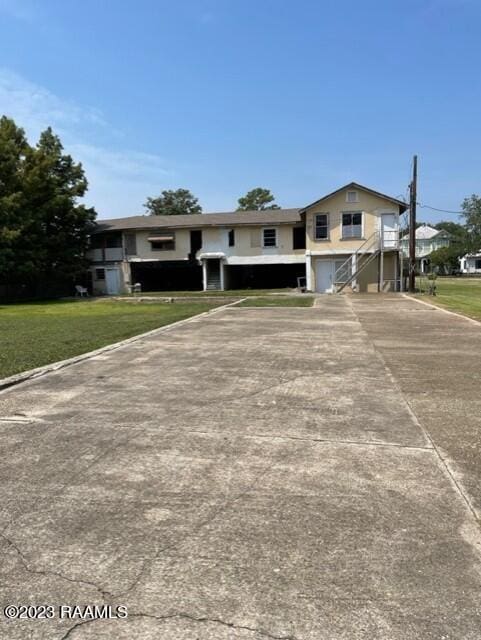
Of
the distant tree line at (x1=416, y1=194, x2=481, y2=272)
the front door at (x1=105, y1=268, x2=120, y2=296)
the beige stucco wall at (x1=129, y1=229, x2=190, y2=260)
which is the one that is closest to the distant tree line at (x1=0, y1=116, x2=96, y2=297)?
the front door at (x1=105, y1=268, x2=120, y2=296)

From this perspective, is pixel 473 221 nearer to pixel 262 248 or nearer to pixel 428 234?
pixel 428 234

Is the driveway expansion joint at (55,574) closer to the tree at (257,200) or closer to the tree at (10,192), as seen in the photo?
the tree at (10,192)

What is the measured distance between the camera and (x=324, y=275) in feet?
102

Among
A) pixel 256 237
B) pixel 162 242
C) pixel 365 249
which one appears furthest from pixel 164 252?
pixel 365 249

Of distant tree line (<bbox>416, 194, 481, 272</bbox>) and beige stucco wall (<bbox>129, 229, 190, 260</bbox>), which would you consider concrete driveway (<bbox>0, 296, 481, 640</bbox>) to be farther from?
distant tree line (<bbox>416, 194, 481, 272</bbox>)

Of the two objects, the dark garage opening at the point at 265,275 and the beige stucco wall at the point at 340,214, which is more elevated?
the beige stucco wall at the point at 340,214

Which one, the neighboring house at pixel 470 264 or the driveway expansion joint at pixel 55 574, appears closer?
the driveway expansion joint at pixel 55 574

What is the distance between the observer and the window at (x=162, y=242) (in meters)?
33.6

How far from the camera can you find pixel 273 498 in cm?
317

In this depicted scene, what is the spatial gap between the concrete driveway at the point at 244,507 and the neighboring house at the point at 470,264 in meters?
77.7

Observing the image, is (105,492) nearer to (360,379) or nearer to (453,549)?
(453,549)

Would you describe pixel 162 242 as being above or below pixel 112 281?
above

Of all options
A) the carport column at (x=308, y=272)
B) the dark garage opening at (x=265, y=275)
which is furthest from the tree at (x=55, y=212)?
the carport column at (x=308, y=272)

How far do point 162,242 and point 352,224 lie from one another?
12923mm
